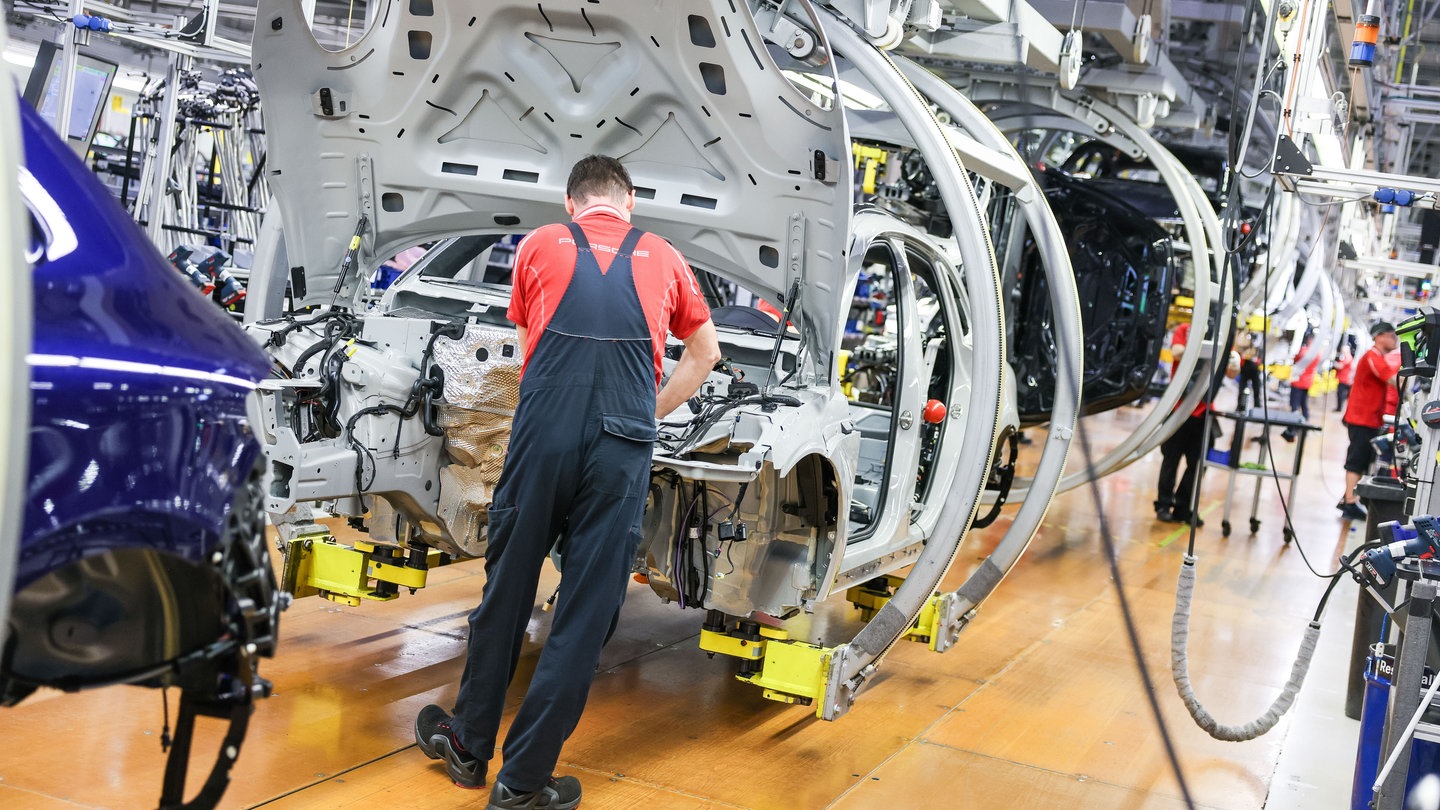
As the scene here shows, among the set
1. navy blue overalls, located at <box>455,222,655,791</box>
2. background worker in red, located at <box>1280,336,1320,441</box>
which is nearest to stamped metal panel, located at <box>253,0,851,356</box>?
navy blue overalls, located at <box>455,222,655,791</box>

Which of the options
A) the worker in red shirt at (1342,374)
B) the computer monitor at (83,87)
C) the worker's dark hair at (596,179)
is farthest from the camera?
the worker in red shirt at (1342,374)

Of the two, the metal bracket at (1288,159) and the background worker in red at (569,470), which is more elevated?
the metal bracket at (1288,159)

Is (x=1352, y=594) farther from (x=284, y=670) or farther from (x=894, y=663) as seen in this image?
(x=284, y=670)

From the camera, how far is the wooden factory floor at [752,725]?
4191 mm

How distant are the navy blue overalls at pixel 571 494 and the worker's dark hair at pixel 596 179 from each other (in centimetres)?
15

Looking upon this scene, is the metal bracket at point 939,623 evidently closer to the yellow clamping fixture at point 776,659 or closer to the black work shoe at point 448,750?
the yellow clamping fixture at point 776,659

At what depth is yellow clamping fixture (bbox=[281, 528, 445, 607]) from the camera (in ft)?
16.9

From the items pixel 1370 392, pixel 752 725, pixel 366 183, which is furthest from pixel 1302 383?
pixel 366 183

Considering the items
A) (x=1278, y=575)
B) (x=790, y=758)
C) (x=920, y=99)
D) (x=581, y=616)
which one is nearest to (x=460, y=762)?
(x=581, y=616)

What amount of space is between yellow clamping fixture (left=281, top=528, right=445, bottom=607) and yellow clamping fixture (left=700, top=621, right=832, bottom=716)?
3.92ft

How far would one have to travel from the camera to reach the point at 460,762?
4.15 m

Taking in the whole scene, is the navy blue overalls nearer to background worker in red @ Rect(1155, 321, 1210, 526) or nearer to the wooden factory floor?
the wooden factory floor

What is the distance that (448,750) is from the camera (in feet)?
13.8

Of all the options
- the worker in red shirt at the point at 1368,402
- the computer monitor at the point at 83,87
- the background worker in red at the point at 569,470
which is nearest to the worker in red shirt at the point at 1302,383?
the worker in red shirt at the point at 1368,402
